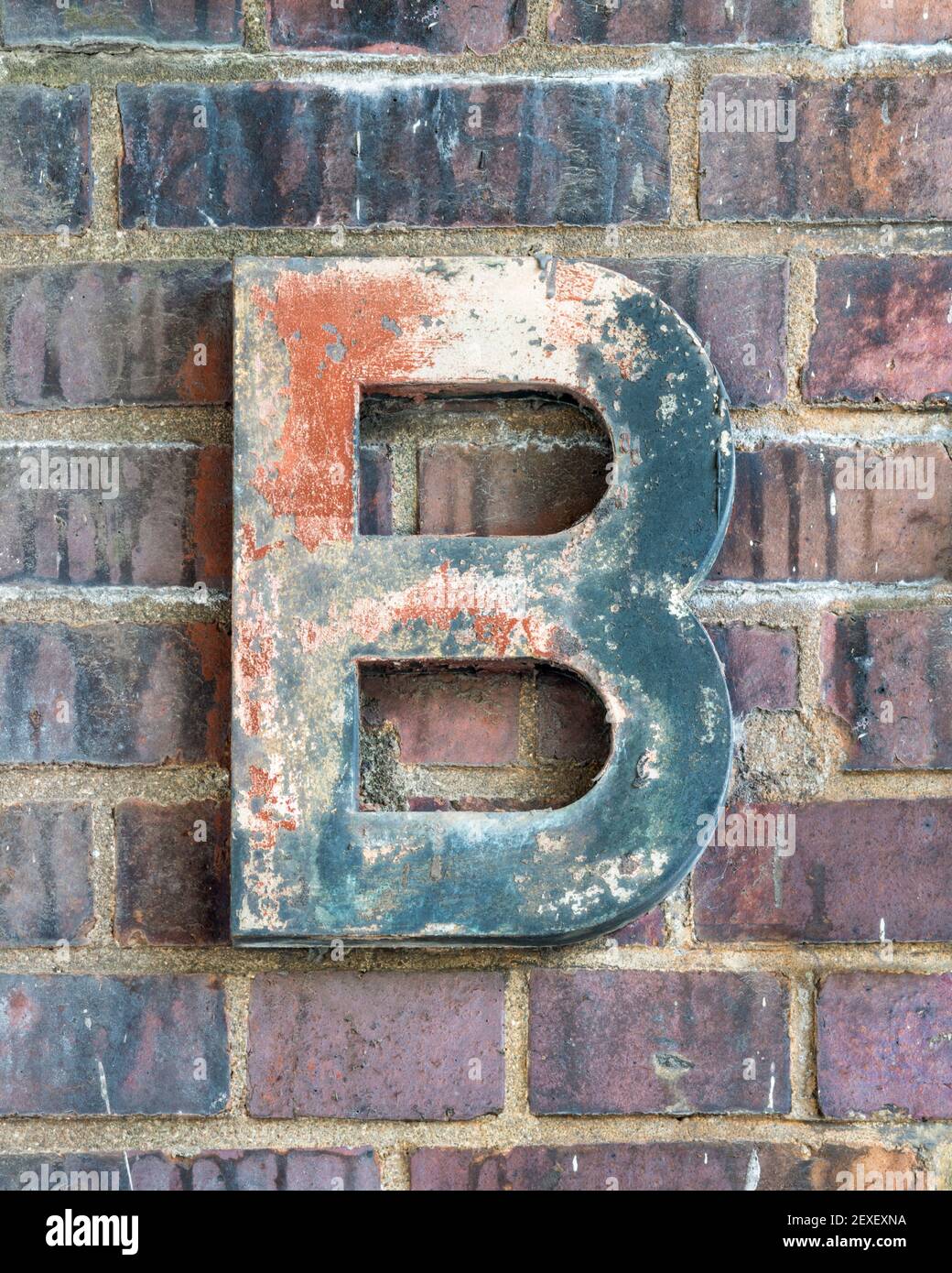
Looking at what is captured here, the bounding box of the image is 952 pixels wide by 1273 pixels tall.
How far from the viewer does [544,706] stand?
67 centimetres

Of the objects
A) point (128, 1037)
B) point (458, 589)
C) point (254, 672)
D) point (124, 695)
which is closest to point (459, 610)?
point (458, 589)

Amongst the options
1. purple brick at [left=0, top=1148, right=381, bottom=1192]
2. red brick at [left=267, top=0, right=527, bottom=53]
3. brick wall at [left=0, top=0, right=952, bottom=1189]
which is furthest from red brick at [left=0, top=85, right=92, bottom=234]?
purple brick at [left=0, top=1148, right=381, bottom=1192]

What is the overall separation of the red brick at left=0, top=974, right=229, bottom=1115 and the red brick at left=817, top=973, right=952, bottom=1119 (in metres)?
0.38

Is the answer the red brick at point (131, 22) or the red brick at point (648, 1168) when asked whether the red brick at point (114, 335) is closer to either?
the red brick at point (131, 22)

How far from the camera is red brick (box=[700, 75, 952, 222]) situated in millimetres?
666

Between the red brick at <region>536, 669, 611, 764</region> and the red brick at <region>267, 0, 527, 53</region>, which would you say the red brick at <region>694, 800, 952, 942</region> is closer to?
the red brick at <region>536, 669, 611, 764</region>

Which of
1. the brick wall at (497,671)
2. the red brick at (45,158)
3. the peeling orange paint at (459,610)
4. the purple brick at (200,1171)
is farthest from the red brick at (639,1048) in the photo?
the red brick at (45,158)

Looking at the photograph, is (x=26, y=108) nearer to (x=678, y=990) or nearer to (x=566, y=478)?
(x=566, y=478)

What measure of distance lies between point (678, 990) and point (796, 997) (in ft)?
0.24

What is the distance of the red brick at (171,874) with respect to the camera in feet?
2.20

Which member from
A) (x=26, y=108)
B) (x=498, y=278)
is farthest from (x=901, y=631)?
(x=26, y=108)

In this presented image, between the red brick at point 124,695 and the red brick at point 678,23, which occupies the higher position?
the red brick at point 678,23

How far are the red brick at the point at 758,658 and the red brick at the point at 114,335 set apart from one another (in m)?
0.35
